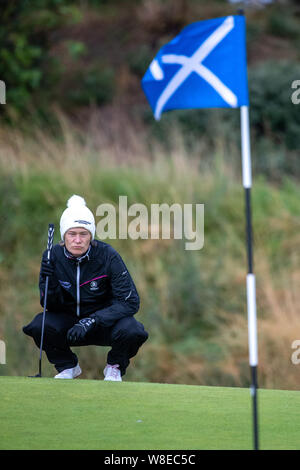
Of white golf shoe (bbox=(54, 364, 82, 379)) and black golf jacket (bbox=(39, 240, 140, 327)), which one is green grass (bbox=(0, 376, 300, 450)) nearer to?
white golf shoe (bbox=(54, 364, 82, 379))

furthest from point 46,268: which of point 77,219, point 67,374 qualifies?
point 67,374

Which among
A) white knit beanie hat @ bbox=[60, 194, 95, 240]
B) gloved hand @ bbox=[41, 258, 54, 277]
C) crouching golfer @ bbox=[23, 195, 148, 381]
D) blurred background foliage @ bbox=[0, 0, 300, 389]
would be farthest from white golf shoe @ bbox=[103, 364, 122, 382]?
blurred background foliage @ bbox=[0, 0, 300, 389]

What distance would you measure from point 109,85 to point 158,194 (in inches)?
353

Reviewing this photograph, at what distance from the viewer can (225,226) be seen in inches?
533

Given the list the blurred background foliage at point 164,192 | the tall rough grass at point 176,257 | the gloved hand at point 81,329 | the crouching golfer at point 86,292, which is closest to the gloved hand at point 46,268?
the crouching golfer at point 86,292

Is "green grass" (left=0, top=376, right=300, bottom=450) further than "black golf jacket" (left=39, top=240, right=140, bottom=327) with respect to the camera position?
No

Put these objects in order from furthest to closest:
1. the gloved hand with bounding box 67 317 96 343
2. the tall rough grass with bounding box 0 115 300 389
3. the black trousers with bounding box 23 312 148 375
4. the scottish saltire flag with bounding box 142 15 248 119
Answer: the tall rough grass with bounding box 0 115 300 389 → the black trousers with bounding box 23 312 148 375 → the gloved hand with bounding box 67 317 96 343 → the scottish saltire flag with bounding box 142 15 248 119

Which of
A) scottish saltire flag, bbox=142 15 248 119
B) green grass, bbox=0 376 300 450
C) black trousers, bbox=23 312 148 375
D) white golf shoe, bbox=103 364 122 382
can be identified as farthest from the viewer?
white golf shoe, bbox=103 364 122 382

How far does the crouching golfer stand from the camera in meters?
5.82

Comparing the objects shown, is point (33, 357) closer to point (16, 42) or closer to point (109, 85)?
point (16, 42)

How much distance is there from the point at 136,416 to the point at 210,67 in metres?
2.09

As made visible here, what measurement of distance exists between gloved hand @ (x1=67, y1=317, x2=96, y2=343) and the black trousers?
0.28 feet

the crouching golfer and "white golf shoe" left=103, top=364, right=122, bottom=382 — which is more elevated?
the crouching golfer

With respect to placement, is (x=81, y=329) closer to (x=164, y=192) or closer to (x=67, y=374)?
(x=67, y=374)
